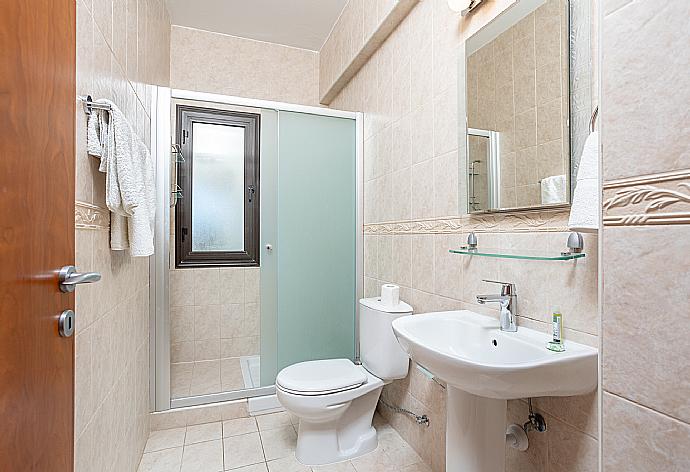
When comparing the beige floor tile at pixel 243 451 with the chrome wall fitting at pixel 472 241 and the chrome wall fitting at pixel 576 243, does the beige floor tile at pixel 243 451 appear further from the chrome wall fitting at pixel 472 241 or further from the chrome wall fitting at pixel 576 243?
the chrome wall fitting at pixel 576 243

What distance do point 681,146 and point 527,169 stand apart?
80 cm

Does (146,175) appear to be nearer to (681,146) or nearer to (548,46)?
(548,46)

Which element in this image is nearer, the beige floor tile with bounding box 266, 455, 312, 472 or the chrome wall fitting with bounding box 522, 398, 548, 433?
the chrome wall fitting with bounding box 522, 398, 548, 433

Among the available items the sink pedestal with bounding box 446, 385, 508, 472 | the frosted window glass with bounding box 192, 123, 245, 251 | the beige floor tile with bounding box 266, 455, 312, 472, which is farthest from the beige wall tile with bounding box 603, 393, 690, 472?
the frosted window glass with bounding box 192, 123, 245, 251

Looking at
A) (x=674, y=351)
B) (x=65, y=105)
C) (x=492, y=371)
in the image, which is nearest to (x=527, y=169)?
(x=492, y=371)

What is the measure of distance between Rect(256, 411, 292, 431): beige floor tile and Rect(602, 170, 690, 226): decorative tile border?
6.93 ft

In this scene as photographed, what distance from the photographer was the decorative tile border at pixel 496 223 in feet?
3.93

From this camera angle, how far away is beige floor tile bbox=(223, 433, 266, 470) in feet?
6.16

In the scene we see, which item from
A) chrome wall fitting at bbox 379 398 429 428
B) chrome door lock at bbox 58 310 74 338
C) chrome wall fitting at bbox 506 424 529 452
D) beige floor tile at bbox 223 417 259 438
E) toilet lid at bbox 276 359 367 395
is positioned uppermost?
chrome door lock at bbox 58 310 74 338

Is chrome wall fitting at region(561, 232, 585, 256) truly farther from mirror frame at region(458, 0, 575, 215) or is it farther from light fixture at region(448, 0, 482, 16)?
light fixture at region(448, 0, 482, 16)

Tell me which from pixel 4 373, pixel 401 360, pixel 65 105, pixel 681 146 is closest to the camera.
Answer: pixel 681 146

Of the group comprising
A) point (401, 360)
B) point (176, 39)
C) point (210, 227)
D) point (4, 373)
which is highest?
point (176, 39)

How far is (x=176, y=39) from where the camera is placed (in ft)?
9.61

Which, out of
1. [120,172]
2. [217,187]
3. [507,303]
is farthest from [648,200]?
[217,187]
